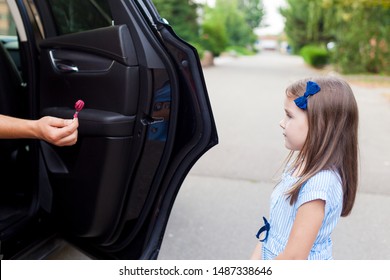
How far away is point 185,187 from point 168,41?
2.87 m

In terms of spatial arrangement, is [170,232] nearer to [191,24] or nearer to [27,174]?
[27,174]

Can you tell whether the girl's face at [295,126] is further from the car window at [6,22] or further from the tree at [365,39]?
the tree at [365,39]

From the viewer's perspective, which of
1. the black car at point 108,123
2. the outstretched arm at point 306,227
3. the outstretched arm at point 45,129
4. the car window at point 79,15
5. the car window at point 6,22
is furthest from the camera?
the car window at point 6,22

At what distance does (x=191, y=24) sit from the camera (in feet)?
76.9

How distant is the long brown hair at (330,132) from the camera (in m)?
1.74

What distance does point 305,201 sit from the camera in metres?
1.71

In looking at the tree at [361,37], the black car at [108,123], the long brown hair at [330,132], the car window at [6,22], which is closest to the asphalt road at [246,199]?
the black car at [108,123]

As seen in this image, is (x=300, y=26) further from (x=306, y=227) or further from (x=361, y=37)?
(x=306, y=227)

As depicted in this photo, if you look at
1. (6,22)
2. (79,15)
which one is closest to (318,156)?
(79,15)

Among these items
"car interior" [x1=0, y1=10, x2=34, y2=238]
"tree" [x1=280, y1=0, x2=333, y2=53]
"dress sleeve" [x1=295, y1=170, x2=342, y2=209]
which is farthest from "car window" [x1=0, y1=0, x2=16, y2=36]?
"tree" [x1=280, y1=0, x2=333, y2=53]

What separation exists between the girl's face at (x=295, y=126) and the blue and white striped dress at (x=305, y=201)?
0.14 m

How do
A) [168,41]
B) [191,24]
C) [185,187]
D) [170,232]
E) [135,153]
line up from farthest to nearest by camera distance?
[191,24] < [185,187] < [170,232] < [135,153] < [168,41]

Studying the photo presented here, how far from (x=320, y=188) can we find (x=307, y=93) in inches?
13.8

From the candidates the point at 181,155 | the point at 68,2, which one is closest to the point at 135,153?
the point at 181,155
